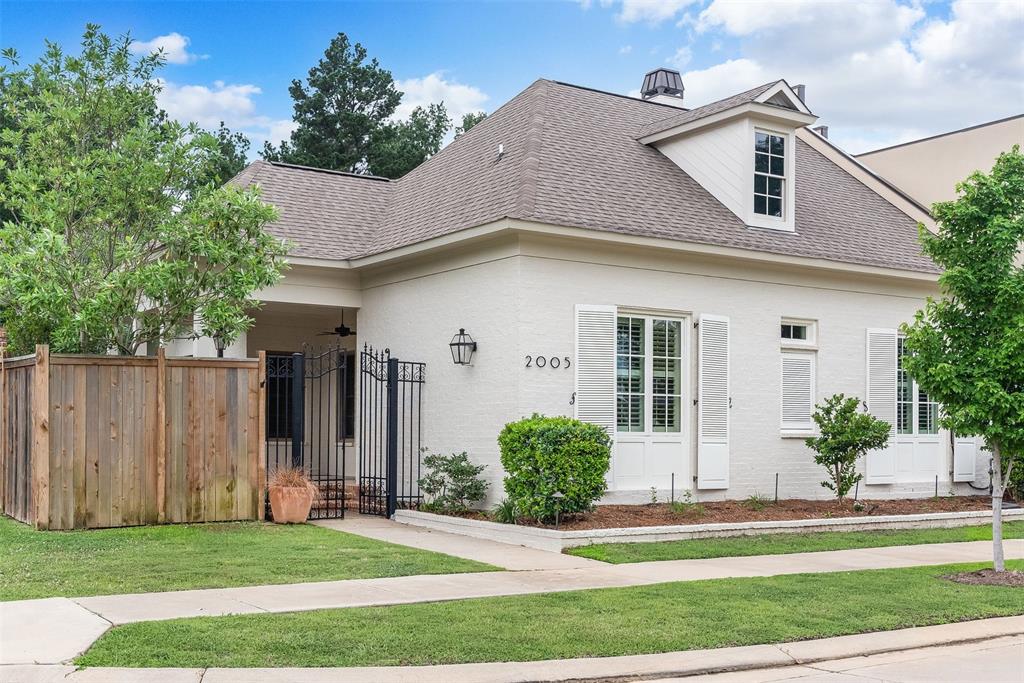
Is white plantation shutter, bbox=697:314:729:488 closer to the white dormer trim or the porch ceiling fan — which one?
the white dormer trim

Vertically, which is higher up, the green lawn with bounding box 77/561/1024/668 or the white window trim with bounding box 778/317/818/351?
the white window trim with bounding box 778/317/818/351

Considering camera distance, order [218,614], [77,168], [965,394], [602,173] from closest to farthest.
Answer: [218,614]
[965,394]
[77,168]
[602,173]

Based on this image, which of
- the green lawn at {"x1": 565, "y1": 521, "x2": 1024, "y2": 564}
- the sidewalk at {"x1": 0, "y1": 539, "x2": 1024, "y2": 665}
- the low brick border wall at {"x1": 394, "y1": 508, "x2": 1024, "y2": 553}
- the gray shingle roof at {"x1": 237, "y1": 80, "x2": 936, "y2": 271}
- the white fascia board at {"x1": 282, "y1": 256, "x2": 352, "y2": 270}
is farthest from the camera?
the white fascia board at {"x1": 282, "y1": 256, "x2": 352, "y2": 270}

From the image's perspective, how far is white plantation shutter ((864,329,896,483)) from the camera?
665 inches

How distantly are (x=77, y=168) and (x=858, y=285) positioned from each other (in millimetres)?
11852

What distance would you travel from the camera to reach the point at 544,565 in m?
10.6

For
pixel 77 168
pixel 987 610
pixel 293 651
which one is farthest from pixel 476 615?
pixel 77 168

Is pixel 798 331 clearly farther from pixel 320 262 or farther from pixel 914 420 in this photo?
pixel 320 262

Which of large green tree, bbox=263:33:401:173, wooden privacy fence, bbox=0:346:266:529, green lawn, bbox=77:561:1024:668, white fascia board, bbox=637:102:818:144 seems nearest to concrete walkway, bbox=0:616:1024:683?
green lawn, bbox=77:561:1024:668

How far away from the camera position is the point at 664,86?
73.9 feet

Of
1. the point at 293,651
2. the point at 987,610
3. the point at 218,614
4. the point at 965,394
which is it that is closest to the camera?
the point at 293,651

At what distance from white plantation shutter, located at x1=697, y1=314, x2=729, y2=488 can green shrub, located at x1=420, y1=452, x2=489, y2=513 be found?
330 centimetres

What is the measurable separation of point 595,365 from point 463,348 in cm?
183

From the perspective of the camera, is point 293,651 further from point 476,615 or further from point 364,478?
point 364,478
